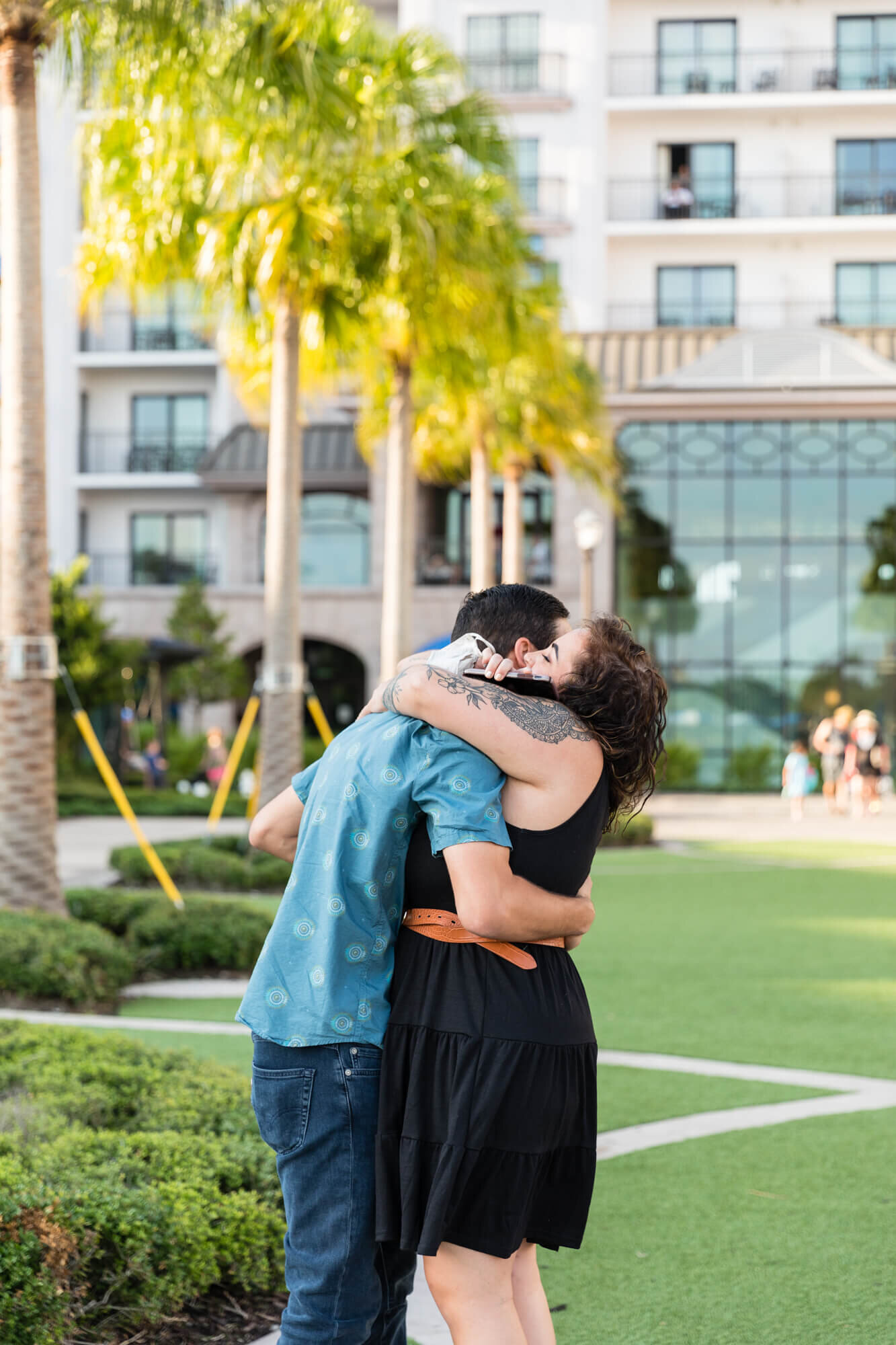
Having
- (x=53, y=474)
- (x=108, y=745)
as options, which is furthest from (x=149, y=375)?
(x=108, y=745)

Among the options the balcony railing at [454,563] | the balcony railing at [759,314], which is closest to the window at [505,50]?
the balcony railing at [759,314]

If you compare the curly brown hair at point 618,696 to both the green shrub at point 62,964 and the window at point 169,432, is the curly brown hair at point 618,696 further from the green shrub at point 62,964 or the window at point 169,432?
the window at point 169,432

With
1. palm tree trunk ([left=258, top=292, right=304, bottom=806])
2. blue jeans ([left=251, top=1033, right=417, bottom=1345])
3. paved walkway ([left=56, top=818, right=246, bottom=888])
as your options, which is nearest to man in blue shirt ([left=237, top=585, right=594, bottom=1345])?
blue jeans ([left=251, top=1033, right=417, bottom=1345])

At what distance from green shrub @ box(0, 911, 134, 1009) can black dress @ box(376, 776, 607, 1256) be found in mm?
5799

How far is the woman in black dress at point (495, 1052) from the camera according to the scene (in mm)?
2527

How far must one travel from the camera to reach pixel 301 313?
14.6 metres

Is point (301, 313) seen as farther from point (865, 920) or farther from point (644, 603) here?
point (644, 603)

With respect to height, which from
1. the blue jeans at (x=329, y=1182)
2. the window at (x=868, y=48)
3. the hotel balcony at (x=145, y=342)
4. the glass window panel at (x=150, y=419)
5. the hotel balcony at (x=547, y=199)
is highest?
the window at (x=868, y=48)

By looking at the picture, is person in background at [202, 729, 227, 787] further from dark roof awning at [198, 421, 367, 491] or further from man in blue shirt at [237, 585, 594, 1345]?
man in blue shirt at [237, 585, 594, 1345]

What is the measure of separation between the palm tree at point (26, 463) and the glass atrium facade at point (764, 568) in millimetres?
24883

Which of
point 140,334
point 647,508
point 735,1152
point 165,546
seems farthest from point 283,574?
point 140,334

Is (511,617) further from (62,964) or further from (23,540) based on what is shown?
(23,540)

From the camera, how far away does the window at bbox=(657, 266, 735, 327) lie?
1529 inches

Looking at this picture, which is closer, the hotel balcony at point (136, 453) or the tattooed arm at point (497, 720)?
Answer: the tattooed arm at point (497, 720)
